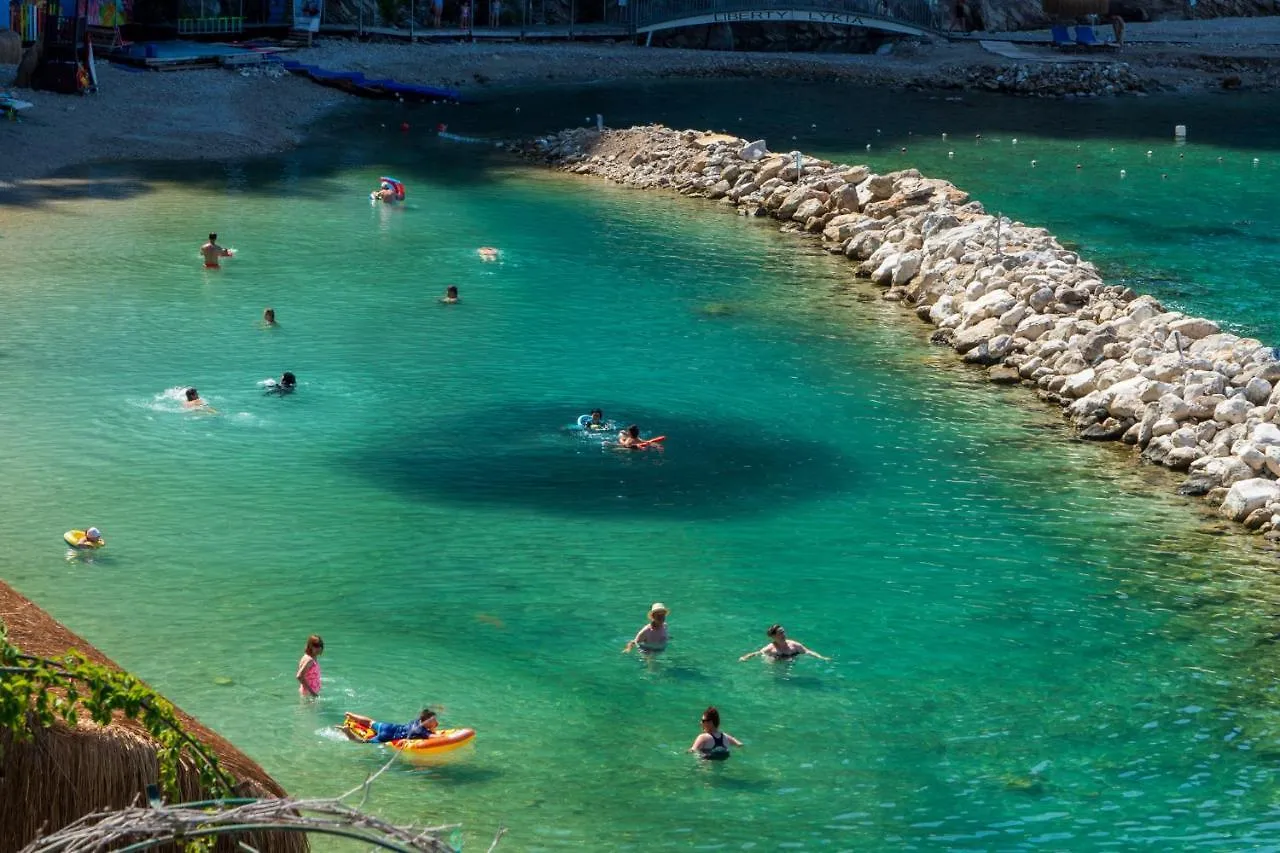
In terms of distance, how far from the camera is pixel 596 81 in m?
82.0

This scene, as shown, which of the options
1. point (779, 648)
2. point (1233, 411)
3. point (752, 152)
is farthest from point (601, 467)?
point (752, 152)

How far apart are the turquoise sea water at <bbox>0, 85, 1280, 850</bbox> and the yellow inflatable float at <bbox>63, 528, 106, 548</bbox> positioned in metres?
0.26

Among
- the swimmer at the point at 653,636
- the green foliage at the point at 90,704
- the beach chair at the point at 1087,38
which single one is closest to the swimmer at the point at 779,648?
the swimmer at the point at 653,636

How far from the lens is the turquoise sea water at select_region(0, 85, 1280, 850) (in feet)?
65.2

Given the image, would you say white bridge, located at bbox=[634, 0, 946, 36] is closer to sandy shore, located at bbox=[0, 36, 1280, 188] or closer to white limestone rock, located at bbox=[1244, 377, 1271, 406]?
sandy shore, located at bbox=[0, 36, 1280, 188]

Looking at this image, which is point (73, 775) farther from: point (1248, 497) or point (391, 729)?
point (1248, 497)

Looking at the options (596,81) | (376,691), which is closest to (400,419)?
(376,691)

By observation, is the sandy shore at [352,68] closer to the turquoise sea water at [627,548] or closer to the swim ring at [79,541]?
the turquoise sea water at [627,548]

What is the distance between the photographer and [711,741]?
2005cm

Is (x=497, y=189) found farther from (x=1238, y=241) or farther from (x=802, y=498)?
(x=802, y=498)

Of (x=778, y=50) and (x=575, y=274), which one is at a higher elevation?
(x=778, y=50)

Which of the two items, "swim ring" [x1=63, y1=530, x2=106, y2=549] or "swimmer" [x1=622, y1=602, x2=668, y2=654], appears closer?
"swimmer" [x1=622, y1=602, x2=668, y2=654]

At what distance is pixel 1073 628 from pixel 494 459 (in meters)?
11.4

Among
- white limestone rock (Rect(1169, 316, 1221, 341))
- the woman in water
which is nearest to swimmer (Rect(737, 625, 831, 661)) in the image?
the woman in water
